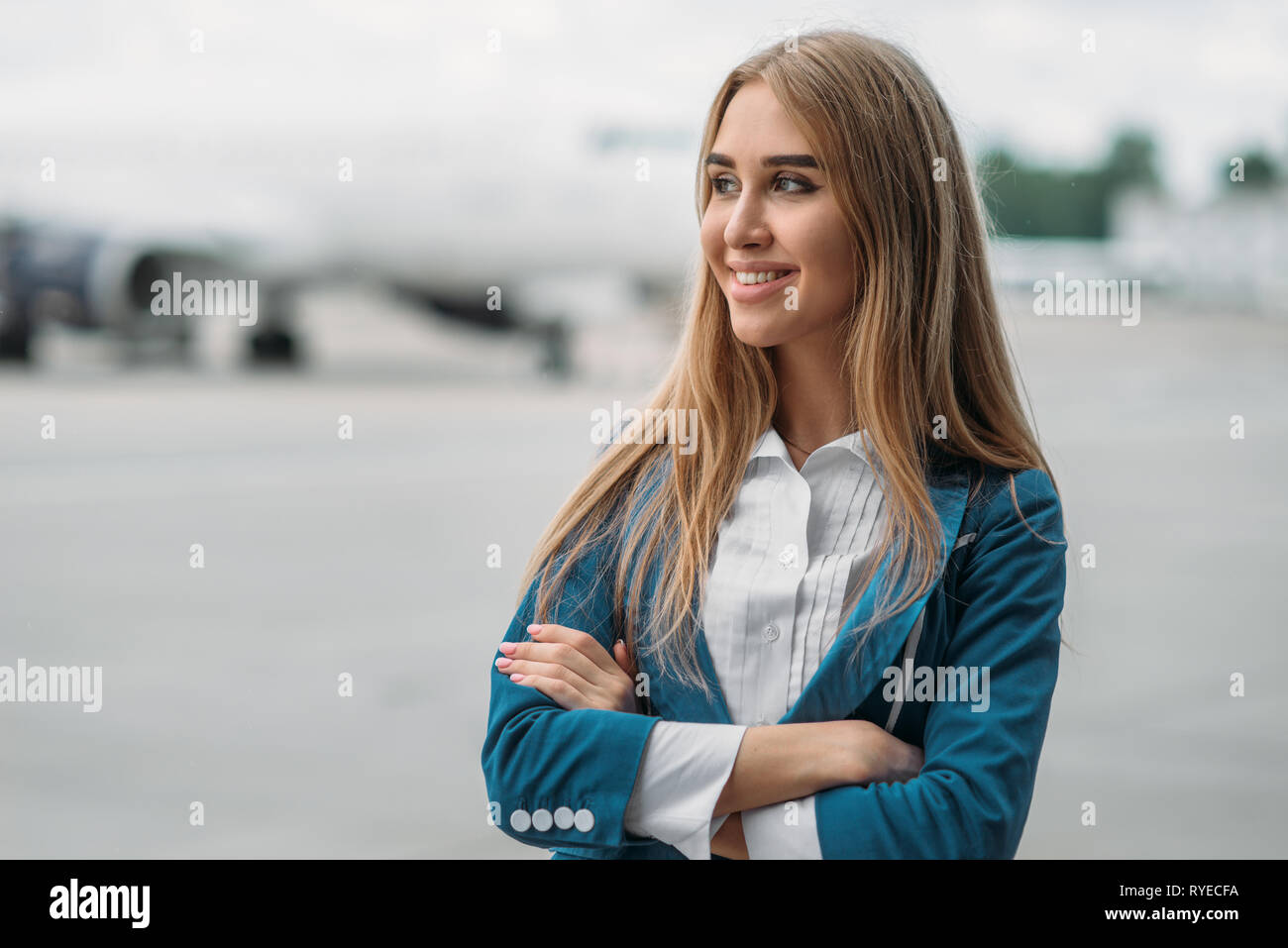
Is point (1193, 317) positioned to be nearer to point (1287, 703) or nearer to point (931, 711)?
point (1287, 703)

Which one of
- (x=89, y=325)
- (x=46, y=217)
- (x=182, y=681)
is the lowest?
(x=182, y=681)

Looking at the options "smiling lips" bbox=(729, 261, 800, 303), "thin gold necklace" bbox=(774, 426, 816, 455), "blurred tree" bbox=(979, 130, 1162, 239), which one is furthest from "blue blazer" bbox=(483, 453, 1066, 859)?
"blurred tree" bbox=(979, 130, 1162, 239)

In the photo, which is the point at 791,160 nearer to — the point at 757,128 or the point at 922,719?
the point at 757,128

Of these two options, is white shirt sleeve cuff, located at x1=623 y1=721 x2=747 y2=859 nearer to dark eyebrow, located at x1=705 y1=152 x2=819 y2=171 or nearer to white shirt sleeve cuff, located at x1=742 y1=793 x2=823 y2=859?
white shirt sleeve cuff, located at x1=742 y1=793 x2=823 y2=859

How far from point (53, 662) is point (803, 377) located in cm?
431

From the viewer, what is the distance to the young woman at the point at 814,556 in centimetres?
142

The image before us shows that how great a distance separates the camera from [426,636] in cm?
536

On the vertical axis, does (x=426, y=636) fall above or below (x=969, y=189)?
below

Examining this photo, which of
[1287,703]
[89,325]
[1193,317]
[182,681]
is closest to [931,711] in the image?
[1287,703]

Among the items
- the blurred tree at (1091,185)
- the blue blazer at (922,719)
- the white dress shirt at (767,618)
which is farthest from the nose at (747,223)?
the blurred tree at (1091,185)

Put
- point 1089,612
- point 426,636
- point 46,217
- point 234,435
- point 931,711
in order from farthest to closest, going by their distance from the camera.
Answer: point 46,217 < point 234,435 < point 1089,612 < point 426,636 < point 931,711

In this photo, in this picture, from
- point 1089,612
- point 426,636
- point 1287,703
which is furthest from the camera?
point 1089,612

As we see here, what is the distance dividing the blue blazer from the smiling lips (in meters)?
0.31

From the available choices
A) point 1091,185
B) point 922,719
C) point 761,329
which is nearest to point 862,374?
point 761,329
